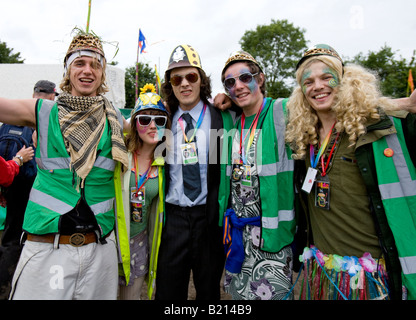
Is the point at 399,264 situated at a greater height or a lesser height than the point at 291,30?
lesser

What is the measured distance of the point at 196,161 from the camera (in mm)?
2654

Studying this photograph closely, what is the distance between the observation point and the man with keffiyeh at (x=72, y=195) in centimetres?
186

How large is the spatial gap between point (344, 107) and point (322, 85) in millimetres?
240

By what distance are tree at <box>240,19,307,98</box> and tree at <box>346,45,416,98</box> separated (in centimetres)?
667

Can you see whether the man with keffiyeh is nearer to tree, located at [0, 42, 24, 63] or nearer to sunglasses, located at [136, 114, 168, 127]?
sunglasses, located at [136, 114, 168, 127]

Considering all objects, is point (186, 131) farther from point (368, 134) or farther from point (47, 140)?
point (368, 134)

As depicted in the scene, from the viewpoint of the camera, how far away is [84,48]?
214cm

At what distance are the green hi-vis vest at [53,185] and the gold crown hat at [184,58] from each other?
125 centimetres

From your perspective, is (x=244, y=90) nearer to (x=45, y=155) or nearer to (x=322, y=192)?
(x=322, y=192)

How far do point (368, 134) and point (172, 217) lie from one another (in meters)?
1.83

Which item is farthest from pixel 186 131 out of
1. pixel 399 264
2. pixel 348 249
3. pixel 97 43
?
pixel 399 264

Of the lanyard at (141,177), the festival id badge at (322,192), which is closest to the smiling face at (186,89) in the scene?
the lanyard at (141,177)

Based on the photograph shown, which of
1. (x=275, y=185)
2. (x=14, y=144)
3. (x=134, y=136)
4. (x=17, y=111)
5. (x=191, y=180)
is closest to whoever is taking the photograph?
(x=17, y=111)

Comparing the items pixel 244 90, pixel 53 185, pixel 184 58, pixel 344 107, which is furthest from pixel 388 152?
pixel 53 185
